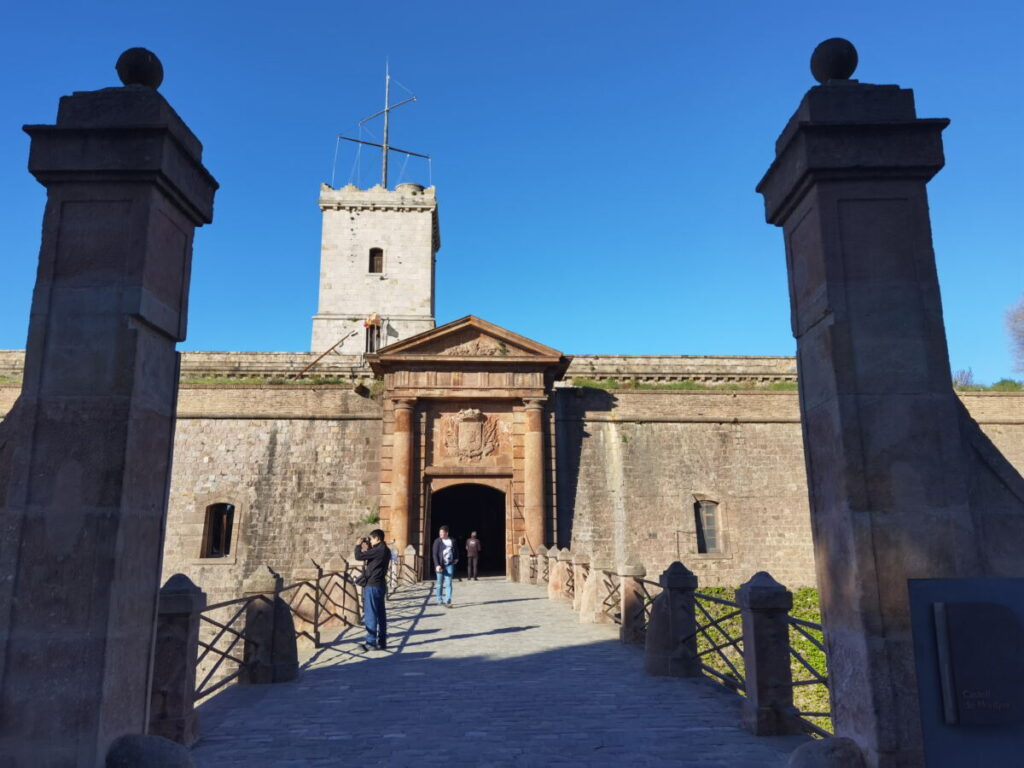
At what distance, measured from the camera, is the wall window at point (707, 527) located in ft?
80.1

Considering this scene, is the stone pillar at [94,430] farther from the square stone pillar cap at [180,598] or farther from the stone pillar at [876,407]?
the stone pillar at [876,407]

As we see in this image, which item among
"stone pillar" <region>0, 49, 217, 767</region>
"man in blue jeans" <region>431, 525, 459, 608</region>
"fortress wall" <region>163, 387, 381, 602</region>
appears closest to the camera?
"stone pillar" <region>0, 49, 217, 767</region>

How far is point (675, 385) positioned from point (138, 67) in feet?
75.7

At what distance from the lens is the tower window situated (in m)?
35.8

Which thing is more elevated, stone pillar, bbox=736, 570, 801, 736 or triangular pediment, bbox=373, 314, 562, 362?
triangular pediment, bbox=373, 314, 562, 362

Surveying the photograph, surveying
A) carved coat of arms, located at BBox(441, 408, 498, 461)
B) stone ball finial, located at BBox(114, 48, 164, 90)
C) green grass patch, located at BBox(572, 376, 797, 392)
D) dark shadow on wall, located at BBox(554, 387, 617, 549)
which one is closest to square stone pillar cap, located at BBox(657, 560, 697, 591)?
stone ball finial, located at BBox(114, 48, 164, 90)

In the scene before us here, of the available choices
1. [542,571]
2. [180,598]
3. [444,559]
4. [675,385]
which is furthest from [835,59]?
[675,385]

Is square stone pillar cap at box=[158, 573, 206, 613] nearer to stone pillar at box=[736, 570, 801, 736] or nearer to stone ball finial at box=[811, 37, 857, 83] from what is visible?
stone pillar at box=[736, 570, 801, 736]

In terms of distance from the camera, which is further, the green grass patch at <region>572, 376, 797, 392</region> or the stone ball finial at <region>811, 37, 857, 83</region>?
the green grass patch at <region>572, 376, 797, 392</region>

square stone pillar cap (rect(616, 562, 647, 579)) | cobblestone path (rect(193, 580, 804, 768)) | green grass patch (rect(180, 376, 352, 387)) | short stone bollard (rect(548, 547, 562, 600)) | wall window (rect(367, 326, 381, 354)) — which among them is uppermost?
wall window (rect(367, 326, 381, 354))

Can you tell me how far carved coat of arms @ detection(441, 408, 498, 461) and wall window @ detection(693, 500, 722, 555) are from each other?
25.2ft

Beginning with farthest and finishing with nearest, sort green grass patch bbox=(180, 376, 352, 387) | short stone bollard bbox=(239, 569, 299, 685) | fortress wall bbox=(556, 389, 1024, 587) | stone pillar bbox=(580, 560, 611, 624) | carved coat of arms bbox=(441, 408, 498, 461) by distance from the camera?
1. green grass patch bbox=(180, 376, 352, 387)
2. fortress wall bbox=(556, 389, 1024, 587)
3. carved coat of arms bbox=(441, 408, 498, 461)
4. stone pillar bbox=(580, 560, 611, 624)
5. short stone bollard bbox=(239, 569, 299, 685)

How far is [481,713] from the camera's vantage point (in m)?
6.48

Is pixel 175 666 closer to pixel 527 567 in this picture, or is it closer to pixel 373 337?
pixel 527 567
